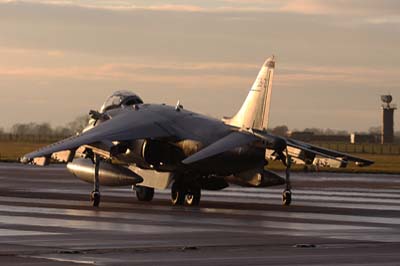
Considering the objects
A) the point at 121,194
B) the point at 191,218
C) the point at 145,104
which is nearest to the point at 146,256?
the point at 191,218

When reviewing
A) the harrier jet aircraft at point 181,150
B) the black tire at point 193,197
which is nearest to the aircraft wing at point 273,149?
the harrier jet aircraft at point 181,150

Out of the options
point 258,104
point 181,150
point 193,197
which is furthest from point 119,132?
point 258,104

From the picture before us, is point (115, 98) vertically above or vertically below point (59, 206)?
above

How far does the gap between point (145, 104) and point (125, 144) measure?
2.15 meters

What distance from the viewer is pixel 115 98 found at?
136ft

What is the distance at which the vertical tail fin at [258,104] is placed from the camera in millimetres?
36781

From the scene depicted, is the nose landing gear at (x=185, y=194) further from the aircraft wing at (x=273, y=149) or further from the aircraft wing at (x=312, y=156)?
the aircraft wing at (x=312, y=156)

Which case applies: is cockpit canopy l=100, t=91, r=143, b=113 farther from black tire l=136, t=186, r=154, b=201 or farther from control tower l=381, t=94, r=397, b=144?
control tower l=381, t=94, r=397, b=144

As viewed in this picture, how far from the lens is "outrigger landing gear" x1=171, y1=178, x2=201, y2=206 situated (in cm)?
3875

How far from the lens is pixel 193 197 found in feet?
127

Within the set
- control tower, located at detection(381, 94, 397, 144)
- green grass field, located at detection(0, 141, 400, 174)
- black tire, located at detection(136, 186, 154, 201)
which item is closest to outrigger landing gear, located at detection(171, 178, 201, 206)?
black tire, located at detection(136, 186, 154, 201)

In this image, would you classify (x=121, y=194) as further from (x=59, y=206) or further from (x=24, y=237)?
(x=24, y=237)

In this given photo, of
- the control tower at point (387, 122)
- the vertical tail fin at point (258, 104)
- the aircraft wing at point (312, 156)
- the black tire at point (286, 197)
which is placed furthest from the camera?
the control tower at point (387, 122)

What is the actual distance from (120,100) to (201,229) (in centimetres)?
1450
